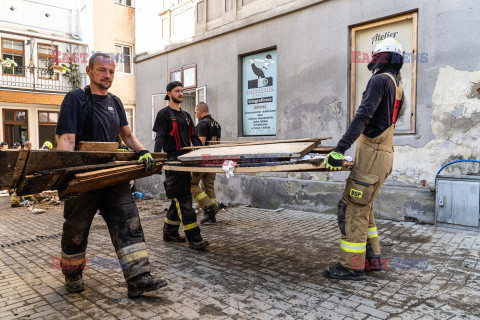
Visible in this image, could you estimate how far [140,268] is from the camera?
3.03 metres

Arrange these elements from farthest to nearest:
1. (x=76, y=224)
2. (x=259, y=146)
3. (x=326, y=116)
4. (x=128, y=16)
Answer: (x=128, y=16) → (x=326, y=116) → (x=259, y=146) → (x=76, y=224)

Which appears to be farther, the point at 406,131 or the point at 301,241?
the point at 406,131

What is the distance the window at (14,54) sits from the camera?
19.7 m

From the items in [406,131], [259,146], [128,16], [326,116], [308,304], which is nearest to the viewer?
[308,304]

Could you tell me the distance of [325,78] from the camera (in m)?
7.08

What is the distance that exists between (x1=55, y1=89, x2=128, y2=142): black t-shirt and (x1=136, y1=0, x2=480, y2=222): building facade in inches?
182

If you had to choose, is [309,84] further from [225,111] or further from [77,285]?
[77,285]

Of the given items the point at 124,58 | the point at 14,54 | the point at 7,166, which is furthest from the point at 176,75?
the point at 14,54

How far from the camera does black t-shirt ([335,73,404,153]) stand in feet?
10.6

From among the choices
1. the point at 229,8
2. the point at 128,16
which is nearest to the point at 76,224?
the point at 229,8

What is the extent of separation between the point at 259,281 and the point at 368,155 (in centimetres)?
159

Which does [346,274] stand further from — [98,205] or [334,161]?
[98,205]

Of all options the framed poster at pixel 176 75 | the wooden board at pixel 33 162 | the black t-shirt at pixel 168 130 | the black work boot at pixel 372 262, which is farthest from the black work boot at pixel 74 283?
the framed poster at pixel 176 75

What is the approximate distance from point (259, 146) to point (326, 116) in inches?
147
